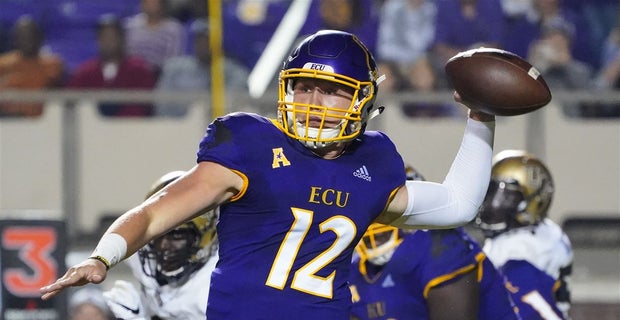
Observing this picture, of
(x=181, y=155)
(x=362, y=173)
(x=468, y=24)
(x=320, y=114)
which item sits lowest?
(x=181, y=155)

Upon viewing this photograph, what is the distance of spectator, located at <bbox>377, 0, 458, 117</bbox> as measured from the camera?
7.77 metres

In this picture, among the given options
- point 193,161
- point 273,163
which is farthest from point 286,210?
point 193,161

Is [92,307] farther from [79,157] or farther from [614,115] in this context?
[614,115]

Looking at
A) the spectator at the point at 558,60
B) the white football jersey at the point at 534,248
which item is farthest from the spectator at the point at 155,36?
the white football jersey at the point at 534,248

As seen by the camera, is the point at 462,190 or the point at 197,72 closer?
the point at 462,190

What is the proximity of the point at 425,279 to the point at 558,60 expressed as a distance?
13.3 ft

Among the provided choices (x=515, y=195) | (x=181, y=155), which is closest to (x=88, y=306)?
(x=181, y=155)

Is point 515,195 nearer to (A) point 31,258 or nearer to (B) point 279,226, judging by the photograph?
(B) point 279,226

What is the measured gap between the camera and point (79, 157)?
7223mm

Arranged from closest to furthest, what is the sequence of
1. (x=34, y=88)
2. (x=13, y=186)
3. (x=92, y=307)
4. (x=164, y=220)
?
(x=164, y=220) → (x=92, y=307) → (x=13, y=186) → (x=34, y=88)

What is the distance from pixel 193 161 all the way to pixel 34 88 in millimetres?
1444

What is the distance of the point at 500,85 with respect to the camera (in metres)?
3.47

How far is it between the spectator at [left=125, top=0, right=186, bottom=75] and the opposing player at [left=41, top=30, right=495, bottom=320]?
16.1ft

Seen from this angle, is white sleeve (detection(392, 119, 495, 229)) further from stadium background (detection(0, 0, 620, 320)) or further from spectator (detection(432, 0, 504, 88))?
spectator (detection(432, 0, 504, 88))
